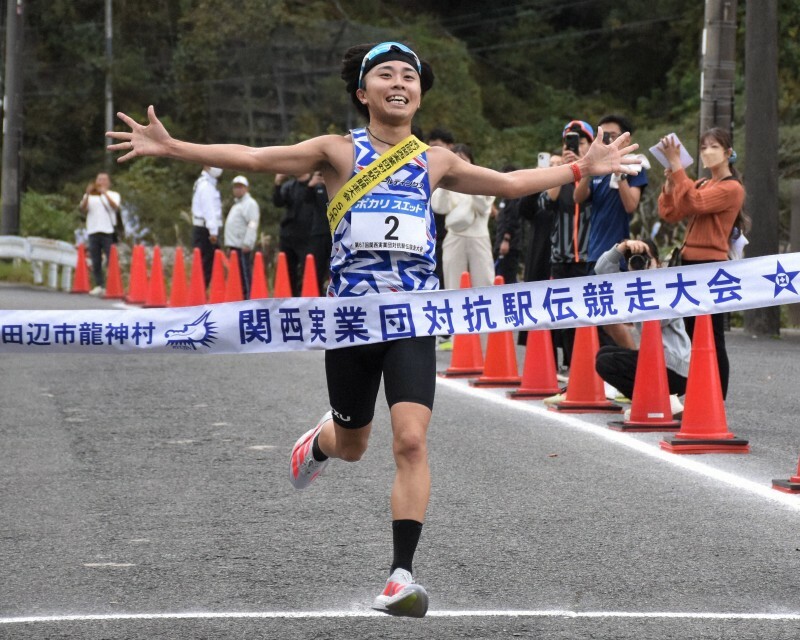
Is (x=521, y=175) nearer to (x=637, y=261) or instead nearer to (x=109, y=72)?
(x=637, y=261)

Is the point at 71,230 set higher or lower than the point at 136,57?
lower

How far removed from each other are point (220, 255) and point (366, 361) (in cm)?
1469

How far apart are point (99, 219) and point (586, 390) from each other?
1506 cm

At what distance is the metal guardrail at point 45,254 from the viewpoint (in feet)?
90.9

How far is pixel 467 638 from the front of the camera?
17.8 feet

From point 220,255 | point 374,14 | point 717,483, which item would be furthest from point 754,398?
point 374,14

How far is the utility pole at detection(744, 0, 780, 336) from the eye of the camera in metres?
19.2

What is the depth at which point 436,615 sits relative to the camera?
577 centimetres

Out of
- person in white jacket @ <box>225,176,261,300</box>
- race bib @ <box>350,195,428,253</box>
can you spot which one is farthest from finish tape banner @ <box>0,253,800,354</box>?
person in white jacket @ <box>225,176,261,300</box>

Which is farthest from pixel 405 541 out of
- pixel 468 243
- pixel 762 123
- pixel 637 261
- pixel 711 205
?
pixel 762 123

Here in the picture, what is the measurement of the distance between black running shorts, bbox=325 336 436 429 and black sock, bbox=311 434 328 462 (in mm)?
572

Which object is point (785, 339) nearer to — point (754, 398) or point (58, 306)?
point (754, 398)

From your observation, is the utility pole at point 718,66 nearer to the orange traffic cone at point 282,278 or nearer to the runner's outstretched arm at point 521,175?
the orange traffic cone at point 282,278

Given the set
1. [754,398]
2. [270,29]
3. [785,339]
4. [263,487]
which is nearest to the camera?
[263,487]
